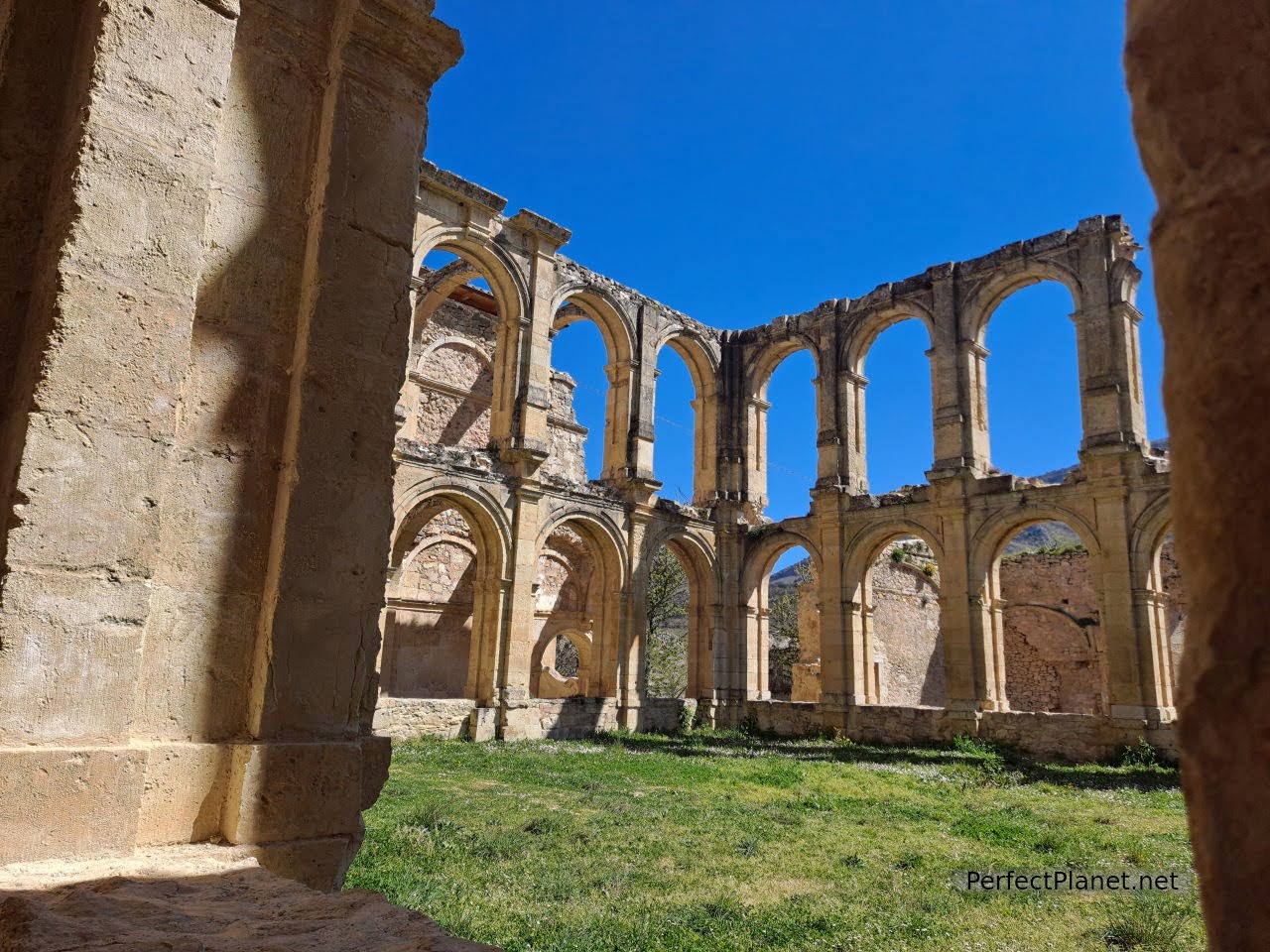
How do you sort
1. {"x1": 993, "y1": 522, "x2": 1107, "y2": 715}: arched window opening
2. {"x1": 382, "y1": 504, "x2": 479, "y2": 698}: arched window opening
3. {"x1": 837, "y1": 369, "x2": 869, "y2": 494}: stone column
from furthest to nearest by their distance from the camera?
1. {"x1": 993, "y1": 522, "x2": 1107, "y2": 715}: arched window opening
2. {"x1": 382, "y1": 504, "x2": 479, "y2": 698}: arched window opening
3. {"x1": 837, "y1": 369, "x2": 869, "y2": 494}: stone column

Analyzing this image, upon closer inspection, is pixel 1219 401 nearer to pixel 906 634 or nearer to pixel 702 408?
pixel 702 408

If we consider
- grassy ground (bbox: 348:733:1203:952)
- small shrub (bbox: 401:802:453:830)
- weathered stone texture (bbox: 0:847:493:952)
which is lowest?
grassy ground (bbox: 348:733:1203:952)

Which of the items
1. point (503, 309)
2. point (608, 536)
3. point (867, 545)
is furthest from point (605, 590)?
point (503, 309)

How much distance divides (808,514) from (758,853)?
12812mm

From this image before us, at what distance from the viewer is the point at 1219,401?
0.98 metres

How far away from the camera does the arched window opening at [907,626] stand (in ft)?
72.1

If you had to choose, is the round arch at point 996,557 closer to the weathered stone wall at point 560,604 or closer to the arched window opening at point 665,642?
the arched window opening at point 665,642

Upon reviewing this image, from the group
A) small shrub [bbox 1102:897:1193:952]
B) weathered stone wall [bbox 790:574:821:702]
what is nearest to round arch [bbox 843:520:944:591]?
→ weathered stone wall [bbox 790:574:821:702]

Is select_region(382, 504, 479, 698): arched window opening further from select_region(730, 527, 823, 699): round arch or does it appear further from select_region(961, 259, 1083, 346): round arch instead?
select_region(961, 259, 1083, 346): round arch

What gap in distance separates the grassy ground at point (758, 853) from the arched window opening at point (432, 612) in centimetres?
721

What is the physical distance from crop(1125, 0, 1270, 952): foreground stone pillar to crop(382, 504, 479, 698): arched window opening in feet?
59.7

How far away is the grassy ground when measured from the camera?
195 inches

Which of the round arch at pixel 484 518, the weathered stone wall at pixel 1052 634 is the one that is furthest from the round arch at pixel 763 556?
the weathered stone wall at pixel 1052 634

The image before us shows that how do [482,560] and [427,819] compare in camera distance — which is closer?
[427,819]
